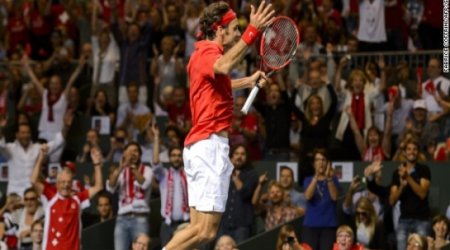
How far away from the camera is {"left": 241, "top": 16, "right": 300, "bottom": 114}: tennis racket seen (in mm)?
13312

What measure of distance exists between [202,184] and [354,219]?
5939 mm

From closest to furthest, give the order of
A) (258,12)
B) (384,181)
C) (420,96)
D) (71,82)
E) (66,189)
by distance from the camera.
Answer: (258,12)
(66,189)
(384,181)
(420,96)
(71,82)

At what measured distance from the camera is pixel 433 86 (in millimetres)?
20875

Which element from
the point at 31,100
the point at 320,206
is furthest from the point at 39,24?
the point at 320,206

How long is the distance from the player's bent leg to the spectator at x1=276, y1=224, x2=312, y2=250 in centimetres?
412

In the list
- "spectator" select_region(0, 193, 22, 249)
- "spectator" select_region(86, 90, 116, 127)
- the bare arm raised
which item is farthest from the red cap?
the bare arm raised

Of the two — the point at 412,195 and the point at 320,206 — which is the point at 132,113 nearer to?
the point at 320,206

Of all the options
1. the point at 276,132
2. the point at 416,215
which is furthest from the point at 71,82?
the point at 416,215

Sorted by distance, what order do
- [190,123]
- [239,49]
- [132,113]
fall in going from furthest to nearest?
[132,113] → [190,123] → [239,49]

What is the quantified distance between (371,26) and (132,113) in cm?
373

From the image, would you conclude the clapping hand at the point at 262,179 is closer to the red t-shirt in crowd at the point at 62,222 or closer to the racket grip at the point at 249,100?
the red t-shirt in crowd at the point at 62,222

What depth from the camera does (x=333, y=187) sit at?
18.3 m

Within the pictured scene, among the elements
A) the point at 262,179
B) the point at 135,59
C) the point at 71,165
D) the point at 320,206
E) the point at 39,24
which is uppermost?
the point at 39,24

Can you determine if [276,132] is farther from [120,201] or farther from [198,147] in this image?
[198,147]
